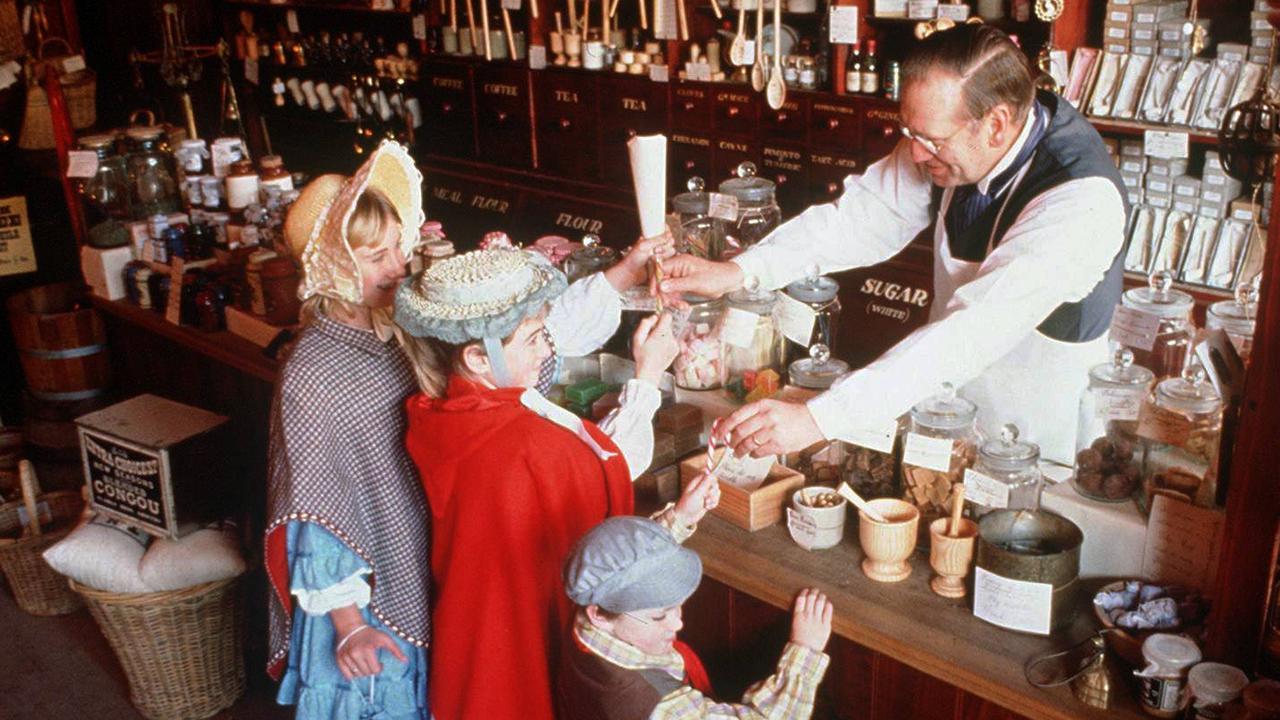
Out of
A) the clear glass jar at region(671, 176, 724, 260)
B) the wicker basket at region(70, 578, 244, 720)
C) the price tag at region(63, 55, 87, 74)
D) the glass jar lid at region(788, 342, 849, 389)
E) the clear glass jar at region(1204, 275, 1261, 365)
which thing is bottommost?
the wicker basket at region(70, 578, 244, 720)

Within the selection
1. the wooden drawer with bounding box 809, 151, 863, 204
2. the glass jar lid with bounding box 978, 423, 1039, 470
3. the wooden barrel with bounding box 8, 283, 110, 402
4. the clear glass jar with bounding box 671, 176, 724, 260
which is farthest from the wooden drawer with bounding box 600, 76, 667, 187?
the glass jar lid with bounding box 978, 423, 1039, 470

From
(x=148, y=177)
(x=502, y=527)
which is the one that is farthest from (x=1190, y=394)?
(x=148, y=177)

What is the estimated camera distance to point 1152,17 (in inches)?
154

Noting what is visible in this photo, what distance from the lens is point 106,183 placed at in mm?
4348

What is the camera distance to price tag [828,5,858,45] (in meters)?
4.46

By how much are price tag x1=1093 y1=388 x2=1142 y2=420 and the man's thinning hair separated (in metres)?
0.59

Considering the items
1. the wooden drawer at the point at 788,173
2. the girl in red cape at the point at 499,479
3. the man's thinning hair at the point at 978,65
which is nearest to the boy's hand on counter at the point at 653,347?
the girl in red cape at the point at 499,479

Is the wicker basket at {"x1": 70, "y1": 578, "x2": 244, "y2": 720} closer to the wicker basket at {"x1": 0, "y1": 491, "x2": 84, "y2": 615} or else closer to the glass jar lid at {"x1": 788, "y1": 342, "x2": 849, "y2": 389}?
the wicker basket at {"x1": 0, "y1": 491, "x2": 84, "y2": 615}

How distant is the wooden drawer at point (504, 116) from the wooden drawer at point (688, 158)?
970 mm

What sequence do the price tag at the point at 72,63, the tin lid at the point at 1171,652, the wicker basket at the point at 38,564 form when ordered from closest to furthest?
the tin lid at the point at 1171,652
the wicker basket at the point at 38,564
the price tag at the point at 72,63

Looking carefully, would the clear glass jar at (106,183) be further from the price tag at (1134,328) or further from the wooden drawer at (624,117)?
the price tag at (1134,328)

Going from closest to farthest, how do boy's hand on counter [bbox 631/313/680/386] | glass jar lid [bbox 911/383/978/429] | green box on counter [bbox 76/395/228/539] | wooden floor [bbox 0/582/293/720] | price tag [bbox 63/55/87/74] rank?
glass jar lid [bbox 911/383/978/429] < boy's hand on counter [bbox 631/313/680/386] < green box on counter [bbox 76/395/228/539] < wooden floor [bbox 0/582/293/720] < price tag [bbox 63/55/87/74]

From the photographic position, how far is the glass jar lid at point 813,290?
8.64ft

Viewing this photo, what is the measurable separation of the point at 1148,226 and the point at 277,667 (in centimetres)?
322
